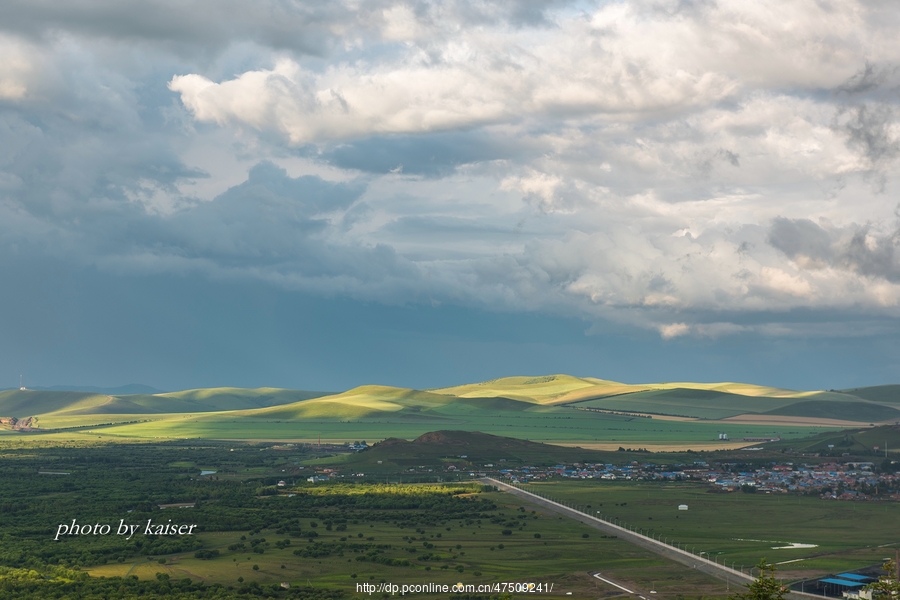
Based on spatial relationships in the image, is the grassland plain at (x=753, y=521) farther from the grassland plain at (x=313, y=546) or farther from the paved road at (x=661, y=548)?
the grassland plain at (x=313, y=546)

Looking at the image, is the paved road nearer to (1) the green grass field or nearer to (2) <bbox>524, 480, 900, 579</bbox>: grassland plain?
(1) the green grass field

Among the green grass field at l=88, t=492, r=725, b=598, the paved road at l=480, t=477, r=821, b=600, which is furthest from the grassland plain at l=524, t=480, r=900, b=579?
the green grass field at l=88, t=492, r=725, b=598

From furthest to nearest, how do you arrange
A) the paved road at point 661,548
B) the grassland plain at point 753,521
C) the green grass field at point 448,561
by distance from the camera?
the grassland plain at point 753,521
the paved road at point 661,548
the green grass field at point 448,561

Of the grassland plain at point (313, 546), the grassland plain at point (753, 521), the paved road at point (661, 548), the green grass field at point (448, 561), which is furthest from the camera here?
the grassland plain at point (753, 521)

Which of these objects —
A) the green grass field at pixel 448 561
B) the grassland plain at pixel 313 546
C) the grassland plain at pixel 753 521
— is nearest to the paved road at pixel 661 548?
the green grass field at pixel 448 561

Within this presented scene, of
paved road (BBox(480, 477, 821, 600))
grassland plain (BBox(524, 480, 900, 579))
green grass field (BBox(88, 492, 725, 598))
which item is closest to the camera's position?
green grass field (BBox(88, 492, 725, 598))

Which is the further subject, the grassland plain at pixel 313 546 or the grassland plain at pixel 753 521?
the grassland plain at pixel 753 521

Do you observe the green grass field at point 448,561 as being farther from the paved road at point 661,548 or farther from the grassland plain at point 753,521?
the grassland plain at point 753,521

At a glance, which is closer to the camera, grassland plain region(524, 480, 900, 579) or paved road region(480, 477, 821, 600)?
paved road region(480, 477, 821, 600)
